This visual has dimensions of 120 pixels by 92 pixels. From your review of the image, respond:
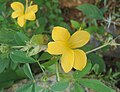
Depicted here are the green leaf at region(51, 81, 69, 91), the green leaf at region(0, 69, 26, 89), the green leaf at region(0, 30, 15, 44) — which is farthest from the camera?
the green leaf at region(0, 69, 26, 89)

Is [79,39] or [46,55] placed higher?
[79,39]

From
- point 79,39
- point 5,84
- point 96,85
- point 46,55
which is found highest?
point 79,39

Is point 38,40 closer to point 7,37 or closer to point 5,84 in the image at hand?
point 7,37

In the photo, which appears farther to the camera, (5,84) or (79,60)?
(5,84)

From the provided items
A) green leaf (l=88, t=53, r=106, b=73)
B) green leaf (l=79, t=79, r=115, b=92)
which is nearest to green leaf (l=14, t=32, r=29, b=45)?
green leaf (l=79, t=79, r=115, b=92)

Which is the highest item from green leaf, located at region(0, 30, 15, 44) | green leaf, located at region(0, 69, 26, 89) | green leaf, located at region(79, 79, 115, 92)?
green leaf, located at region(0, 30, 15, 44)

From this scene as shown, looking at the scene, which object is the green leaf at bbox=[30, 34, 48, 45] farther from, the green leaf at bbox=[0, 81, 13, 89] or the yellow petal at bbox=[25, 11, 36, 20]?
the green leaf at bbox=[0, 81, 13, 89]

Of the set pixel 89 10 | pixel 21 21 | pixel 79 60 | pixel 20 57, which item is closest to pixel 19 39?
pixel 20 57

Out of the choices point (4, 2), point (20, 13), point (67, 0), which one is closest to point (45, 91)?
point (20, 13)
